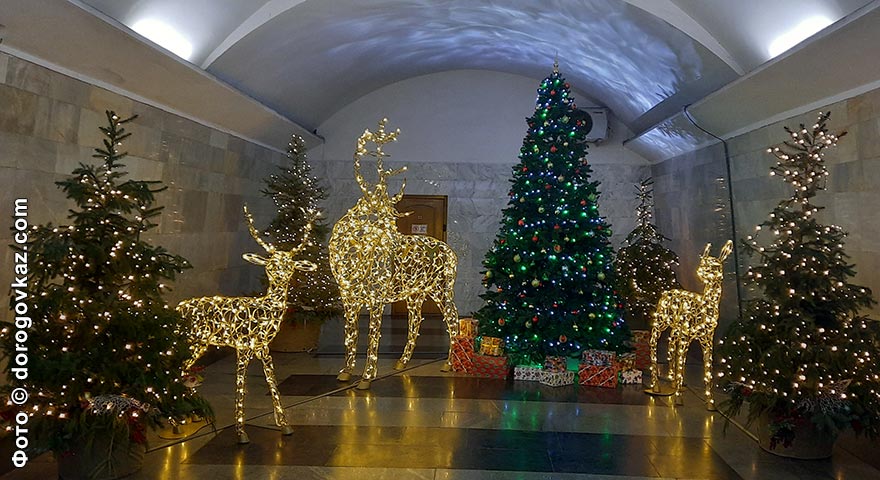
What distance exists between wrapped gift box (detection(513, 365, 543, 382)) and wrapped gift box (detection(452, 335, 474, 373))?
1.45 ft

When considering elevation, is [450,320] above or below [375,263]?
below

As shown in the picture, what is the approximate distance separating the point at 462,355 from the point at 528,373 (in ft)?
2.13

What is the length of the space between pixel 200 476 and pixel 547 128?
414 cm

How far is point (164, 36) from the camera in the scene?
15.1 ft

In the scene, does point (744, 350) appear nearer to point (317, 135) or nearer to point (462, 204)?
point (462, 204)

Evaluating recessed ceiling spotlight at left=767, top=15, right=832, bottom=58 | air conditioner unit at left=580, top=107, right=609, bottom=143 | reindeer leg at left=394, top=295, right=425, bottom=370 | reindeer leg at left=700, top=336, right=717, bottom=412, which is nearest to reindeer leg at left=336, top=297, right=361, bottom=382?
reindeer leg at left=394, top=295, right=425, bottom=370

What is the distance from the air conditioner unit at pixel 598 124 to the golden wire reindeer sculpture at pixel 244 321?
584 cm

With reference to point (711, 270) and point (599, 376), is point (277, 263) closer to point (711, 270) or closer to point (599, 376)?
point (599, 376)

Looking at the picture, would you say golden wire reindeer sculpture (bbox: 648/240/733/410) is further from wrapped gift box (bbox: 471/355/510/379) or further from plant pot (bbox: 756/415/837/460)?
wrapped gift box (bbox: 471/355/510/379)

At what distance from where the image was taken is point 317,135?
348 inches

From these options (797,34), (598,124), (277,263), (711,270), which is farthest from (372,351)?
(598,124)

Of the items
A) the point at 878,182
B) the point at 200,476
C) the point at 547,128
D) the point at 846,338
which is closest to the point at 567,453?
the point at 846,338
